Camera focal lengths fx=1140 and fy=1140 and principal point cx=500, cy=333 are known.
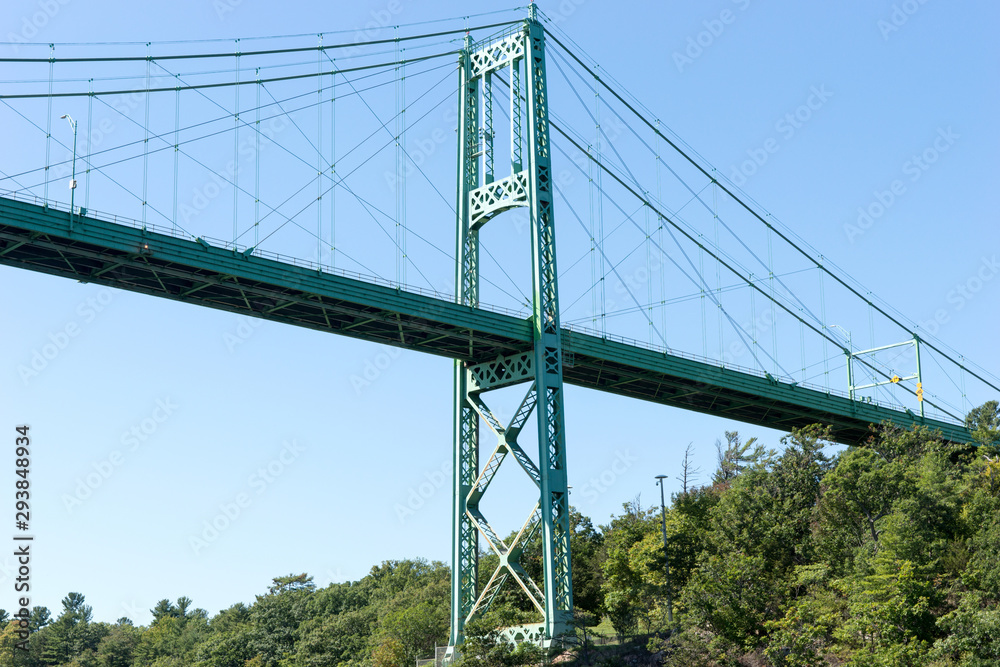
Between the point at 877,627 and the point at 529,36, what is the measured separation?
3392cm

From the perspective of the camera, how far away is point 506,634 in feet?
175

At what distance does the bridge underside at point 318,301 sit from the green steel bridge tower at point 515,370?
152 cm

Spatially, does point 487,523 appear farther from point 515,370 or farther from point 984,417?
point 984,417

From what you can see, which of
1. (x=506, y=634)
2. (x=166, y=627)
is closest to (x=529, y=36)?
(x=506, y=634)

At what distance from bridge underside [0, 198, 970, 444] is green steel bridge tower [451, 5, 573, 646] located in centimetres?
152

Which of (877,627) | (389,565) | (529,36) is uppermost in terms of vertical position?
(529,36)

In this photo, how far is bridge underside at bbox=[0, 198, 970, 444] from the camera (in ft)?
149

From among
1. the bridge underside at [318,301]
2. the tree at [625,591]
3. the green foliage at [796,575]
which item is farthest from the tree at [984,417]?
the tree at [625,591]

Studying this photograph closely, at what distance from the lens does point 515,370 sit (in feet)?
186

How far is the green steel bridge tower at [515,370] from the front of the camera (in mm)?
53438

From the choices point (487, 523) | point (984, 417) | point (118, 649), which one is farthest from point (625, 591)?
point (118, 649)

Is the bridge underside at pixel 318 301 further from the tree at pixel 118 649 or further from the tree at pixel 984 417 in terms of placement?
the tree at pixel 118 649

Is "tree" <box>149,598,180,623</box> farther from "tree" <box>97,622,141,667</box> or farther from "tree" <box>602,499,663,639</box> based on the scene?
"tree" <box>602,499,663,639</box>

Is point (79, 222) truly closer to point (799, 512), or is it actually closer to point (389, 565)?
point (799, 512)
